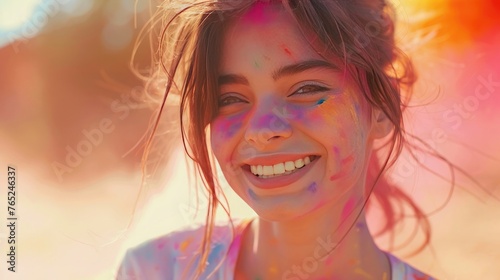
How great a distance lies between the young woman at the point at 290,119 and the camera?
128 cm

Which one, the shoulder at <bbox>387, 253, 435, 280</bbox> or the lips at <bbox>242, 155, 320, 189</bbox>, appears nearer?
the lips at <bbox>242, 155, 320, 189</bbox>

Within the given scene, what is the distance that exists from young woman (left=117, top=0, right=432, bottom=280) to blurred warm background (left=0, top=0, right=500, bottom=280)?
1.00 ft

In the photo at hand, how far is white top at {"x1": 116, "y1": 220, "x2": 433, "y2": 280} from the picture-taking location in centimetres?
148

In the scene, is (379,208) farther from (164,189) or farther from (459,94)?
(164,189)


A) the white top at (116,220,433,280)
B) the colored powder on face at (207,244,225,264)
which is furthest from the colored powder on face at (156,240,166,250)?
the colored powder on face at (207,244,225,264)

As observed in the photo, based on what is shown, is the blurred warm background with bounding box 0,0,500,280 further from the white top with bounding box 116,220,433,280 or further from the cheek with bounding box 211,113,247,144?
the cheek with bounding box 211,113,247,144

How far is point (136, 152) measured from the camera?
6.45 ft

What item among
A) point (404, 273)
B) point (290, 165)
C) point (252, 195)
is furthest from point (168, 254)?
point (404, 273)

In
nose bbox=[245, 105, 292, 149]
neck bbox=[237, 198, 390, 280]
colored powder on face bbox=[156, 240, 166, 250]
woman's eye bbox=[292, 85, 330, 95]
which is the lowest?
neck bbox=[237, 198, 390, 280]

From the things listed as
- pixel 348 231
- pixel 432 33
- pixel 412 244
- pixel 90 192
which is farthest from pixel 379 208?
pixel 90 192

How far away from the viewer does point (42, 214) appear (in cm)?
207

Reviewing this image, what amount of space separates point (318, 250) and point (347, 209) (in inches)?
4.6

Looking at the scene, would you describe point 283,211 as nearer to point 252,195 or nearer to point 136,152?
point 252,195

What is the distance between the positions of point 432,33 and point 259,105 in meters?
0.82
